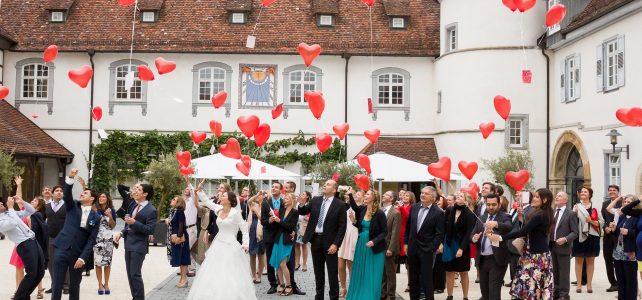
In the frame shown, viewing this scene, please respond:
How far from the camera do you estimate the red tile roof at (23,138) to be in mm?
29188

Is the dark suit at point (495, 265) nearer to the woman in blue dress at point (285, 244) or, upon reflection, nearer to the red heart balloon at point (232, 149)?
the woman in blue dress at point (285, 244)

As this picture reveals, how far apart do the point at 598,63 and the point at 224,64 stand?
15098 millimetres

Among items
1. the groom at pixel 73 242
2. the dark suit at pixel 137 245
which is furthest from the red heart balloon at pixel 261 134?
the groom at pixel 73 242

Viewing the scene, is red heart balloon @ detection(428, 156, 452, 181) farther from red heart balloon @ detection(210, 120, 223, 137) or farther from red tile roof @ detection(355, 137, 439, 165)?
red tile roof @ detection(355, 137, 439, 165)

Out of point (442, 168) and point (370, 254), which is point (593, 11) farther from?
point (370, 254)

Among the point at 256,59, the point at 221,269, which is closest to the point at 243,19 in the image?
the point at 256,59

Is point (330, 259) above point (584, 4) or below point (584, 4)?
below

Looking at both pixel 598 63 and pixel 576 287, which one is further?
pixel 598 63

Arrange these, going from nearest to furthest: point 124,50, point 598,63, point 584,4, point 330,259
Result: point 330,259 → point 598,63 → point 584,4 → point 124,50

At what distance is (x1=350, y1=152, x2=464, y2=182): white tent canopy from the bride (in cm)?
752

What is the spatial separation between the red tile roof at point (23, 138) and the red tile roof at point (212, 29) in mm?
2855

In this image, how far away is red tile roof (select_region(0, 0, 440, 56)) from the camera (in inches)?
1305

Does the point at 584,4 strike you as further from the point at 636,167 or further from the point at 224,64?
the point at 224,64

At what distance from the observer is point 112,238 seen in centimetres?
1390
